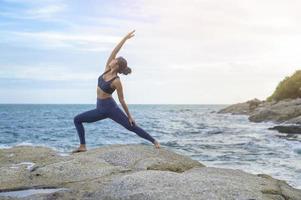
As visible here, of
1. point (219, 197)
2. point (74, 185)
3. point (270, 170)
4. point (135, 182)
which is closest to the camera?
point (219, 197)

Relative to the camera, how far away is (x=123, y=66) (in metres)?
12.2

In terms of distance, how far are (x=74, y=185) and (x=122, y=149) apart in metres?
2.55

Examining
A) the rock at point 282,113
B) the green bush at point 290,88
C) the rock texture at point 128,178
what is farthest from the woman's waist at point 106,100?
the green bush at point 290,88

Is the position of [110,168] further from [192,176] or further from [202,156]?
[202,156]

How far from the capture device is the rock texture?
873 cm

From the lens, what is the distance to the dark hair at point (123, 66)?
12164 millimetres

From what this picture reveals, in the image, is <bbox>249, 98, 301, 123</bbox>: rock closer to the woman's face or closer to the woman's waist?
the woman's waist

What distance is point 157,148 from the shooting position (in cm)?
1276

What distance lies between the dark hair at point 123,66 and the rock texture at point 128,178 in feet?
6.25

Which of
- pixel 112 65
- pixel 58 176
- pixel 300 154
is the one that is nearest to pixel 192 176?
pixel 58 176

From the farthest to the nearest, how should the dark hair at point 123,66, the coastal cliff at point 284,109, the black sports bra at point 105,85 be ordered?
the coastal cliff at point 284,109 → the black sports bra at point 105,85 → the dark hair at point 123,66

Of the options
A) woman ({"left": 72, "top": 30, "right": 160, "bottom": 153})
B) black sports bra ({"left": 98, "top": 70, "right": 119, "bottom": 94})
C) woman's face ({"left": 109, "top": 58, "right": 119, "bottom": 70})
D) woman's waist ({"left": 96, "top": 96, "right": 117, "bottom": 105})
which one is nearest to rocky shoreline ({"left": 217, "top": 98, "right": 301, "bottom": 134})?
woman ({"left": 72, "top": 30, "right": 160, "bottom": 153})

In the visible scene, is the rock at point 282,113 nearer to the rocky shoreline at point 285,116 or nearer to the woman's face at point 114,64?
the rocky shoreline at point 285,116

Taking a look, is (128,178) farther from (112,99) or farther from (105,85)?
(112,99)
